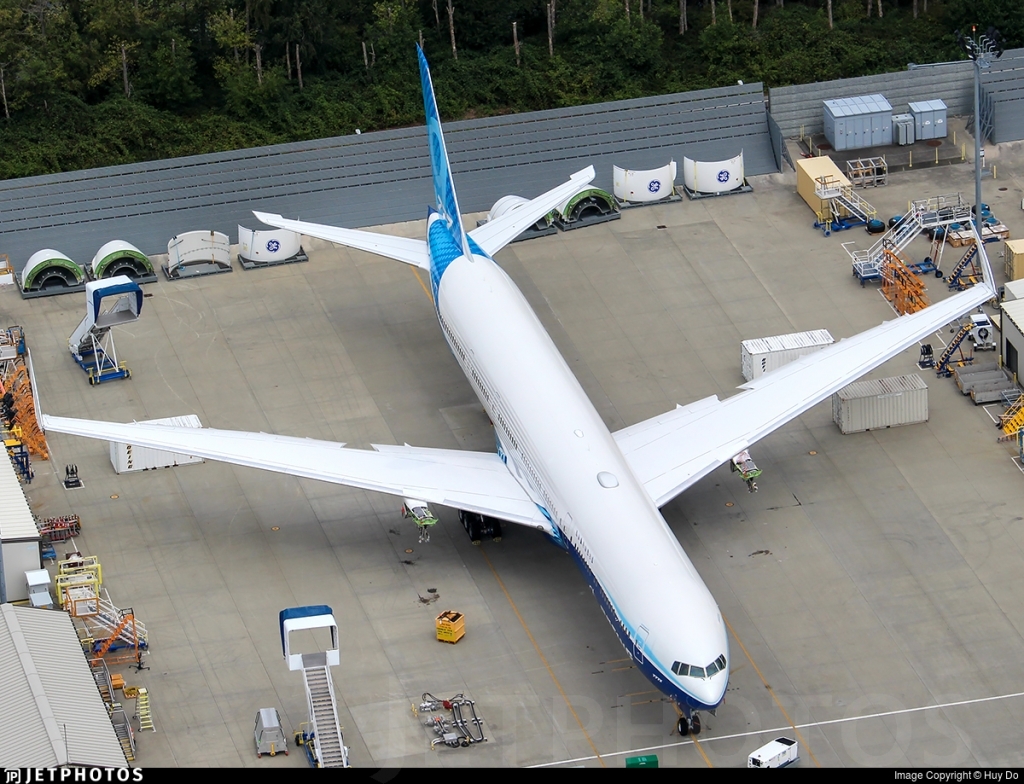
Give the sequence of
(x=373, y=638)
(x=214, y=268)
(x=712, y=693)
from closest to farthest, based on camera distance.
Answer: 1. (x=712, y=693)
2. (x=373, y=638)
3. (x=214, y=268)

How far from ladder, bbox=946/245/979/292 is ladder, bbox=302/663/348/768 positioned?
4567 centimetres

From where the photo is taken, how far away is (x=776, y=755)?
2633 inches

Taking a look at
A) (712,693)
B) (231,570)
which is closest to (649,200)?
(231,570)

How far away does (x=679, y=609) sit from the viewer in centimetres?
6750

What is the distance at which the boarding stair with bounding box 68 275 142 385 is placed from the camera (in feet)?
308

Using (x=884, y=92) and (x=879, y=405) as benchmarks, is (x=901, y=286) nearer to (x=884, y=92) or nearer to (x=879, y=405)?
(x=879, y=405)

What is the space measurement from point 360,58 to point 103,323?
3815cm

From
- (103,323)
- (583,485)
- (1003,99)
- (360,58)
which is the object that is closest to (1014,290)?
(1003,99)

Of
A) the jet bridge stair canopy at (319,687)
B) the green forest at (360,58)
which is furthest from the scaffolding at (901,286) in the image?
the jet bridge stair canopy at (319,687)

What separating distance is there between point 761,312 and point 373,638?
32.7 m

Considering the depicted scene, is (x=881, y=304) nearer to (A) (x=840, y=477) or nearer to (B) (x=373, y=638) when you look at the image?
(A) (x=840, y=477)

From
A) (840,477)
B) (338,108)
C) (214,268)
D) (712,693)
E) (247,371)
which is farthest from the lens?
(338,108)

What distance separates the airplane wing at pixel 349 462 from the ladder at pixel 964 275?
31.5 metres

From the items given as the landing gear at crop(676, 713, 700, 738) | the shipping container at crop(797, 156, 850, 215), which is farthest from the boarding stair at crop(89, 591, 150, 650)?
the shipping container at crop(797, 156, 850, 215)
